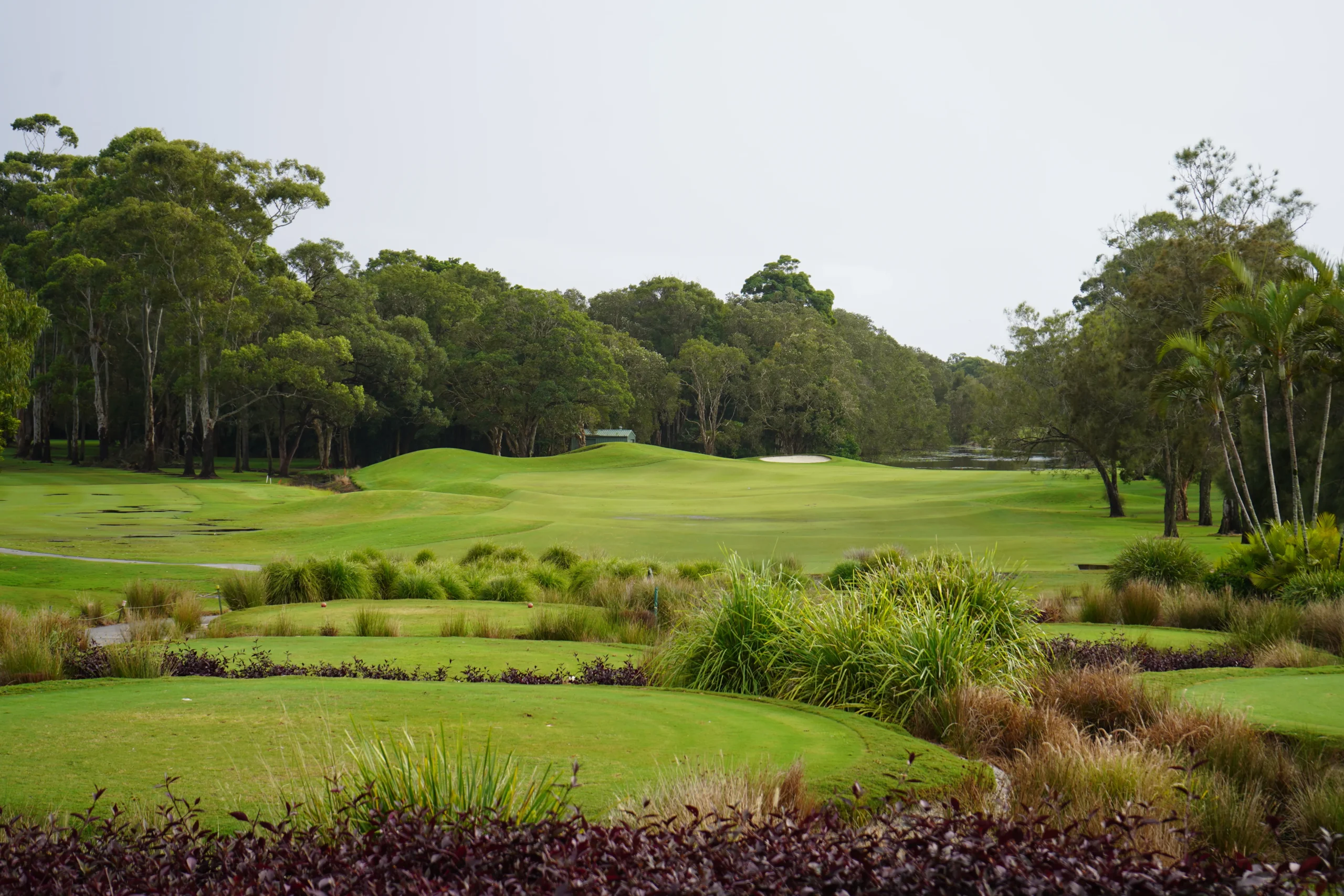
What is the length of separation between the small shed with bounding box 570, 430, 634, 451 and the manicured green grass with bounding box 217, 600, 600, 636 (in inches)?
2416

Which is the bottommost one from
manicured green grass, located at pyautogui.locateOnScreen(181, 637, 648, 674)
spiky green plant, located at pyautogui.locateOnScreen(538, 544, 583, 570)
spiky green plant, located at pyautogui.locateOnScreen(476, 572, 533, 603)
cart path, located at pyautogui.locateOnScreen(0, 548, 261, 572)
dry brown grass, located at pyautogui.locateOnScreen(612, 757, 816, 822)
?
cart path, located at pyautogui.locateOnScreen(0, 548, 261, 572)

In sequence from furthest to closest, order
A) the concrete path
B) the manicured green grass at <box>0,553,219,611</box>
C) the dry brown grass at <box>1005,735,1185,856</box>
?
1. the manicured green grass at <box>0,553,219,611</box>
2. the concrete path
3. the dry brown grass at <box>1005,735,1185,856</box>

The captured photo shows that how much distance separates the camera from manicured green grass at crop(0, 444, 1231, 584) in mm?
25922

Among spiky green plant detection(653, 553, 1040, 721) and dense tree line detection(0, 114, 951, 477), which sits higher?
dense tree line detection(0, 114, 951, 477)

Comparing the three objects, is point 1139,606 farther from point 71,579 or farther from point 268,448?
point 268,448

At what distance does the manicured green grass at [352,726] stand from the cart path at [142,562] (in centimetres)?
1385

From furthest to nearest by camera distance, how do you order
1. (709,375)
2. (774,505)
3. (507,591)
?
(709,375) → (774,505) → (507,591)

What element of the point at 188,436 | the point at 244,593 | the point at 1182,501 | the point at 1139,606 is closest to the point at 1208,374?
the point at 1139,606

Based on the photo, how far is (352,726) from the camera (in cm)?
679

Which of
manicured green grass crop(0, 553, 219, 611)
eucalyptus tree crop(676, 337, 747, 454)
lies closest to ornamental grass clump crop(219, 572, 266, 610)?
manicured green grass crop(0, 553, 219, 611)

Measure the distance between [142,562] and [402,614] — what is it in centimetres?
1037

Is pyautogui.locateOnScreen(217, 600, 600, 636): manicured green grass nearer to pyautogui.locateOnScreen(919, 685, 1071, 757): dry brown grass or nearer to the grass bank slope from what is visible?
the grass bank slope

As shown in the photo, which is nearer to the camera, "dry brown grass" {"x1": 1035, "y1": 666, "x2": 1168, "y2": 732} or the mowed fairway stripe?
the mowed fairway stripe

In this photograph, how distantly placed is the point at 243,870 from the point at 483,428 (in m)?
66.4
